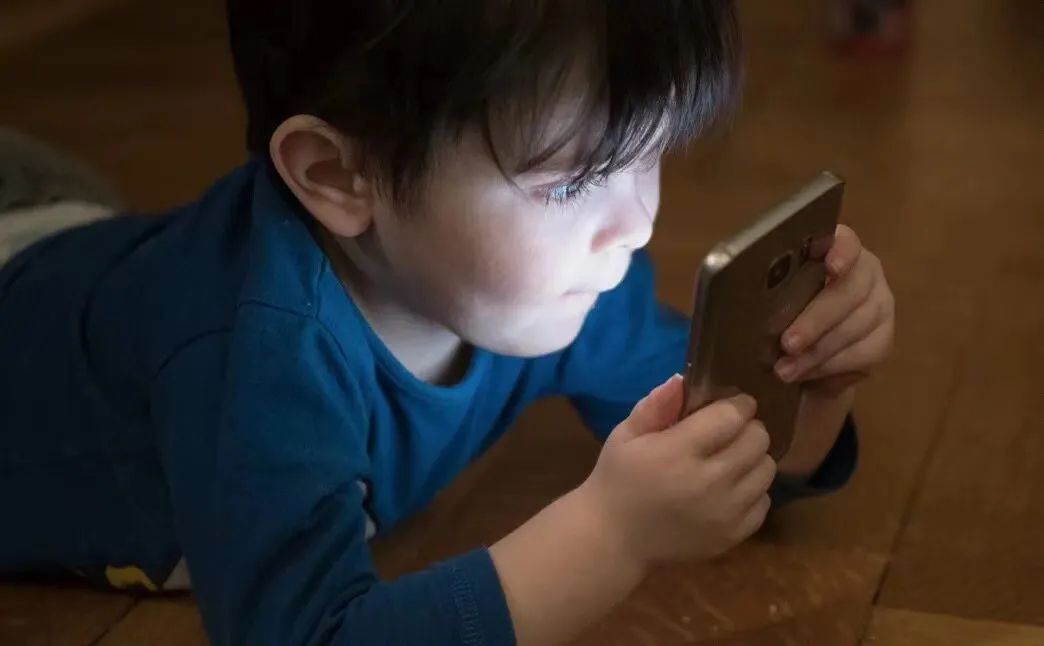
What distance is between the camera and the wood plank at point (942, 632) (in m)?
0.63

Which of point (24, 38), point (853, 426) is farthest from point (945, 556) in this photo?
point (24, 38)

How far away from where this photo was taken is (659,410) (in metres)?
0.54

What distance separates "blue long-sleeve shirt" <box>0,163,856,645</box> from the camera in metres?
0.56

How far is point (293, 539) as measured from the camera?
56 cm

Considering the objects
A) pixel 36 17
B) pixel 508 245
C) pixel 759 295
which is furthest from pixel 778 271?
pixel 36 17

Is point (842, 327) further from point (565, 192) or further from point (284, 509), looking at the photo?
point (284, 509)

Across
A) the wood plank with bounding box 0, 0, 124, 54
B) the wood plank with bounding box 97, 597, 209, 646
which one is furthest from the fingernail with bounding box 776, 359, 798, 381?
the wood plank with bounding box 0, 0, 124, 54

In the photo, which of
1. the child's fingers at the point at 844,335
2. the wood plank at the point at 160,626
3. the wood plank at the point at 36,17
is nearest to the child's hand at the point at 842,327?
the child's fingers at the point at 844,335

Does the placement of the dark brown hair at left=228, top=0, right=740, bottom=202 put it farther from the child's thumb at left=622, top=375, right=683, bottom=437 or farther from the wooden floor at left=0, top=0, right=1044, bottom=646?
the wooden floor at left=0, top=0, right=1044, bottom=646

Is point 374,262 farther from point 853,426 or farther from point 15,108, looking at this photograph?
point 15,108

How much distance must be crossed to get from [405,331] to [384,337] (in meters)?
0.01

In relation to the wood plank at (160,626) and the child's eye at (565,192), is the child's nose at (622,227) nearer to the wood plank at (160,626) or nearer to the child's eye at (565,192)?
the child's eye at (565,192)

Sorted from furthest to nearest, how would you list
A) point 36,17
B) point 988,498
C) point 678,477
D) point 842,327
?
point 36,17 → point 988,498 → point 842,327 → point 678,477

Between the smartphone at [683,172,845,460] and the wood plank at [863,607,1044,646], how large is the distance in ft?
0.40
